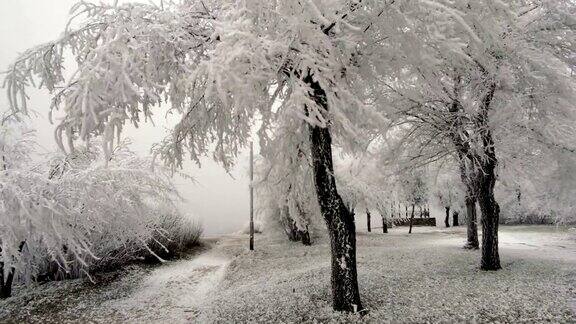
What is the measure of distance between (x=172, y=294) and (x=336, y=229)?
582 cm

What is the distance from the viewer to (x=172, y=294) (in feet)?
35.4

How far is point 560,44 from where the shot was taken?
9.36 meters

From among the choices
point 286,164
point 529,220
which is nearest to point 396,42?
point 286,164

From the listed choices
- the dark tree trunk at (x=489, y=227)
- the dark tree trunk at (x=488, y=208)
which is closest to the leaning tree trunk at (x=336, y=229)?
the dark tree trunk at (x=488, y=208)

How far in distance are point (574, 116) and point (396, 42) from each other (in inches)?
239

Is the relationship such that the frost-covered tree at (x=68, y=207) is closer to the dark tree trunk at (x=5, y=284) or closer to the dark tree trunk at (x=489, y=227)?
the dark tree trunk at (x=5, y=284)

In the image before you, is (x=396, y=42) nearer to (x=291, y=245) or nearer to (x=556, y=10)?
(x=556, y=10)

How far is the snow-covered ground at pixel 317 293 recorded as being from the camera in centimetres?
726

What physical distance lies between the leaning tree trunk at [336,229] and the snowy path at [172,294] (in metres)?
3.19

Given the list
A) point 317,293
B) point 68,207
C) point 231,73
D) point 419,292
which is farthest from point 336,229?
point 68,207

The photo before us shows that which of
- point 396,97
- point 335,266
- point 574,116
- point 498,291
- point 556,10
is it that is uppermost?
point 556,10

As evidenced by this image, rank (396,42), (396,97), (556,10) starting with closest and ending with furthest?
(396,42) → (556,10) → (396,97)

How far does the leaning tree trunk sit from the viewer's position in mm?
7199

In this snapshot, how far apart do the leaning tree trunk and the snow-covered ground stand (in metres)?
0.37
